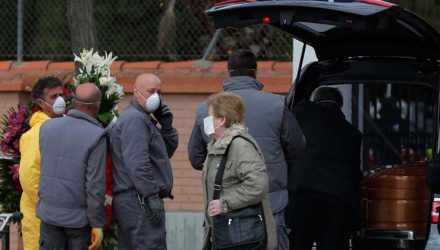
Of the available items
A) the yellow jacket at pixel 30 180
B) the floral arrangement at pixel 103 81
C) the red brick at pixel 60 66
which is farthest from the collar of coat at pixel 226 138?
the red brick at pixel 60 66

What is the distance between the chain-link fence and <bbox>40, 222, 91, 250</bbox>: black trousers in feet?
14.8

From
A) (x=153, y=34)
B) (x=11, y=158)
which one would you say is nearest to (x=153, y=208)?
(x=11, y=158)

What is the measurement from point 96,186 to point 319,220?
1.73m

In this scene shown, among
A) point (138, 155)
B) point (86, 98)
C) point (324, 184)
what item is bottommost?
point (324, 184)

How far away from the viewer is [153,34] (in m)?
12.6

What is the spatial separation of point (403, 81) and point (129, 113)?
203 cm

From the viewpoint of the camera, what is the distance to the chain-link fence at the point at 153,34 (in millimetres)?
12445

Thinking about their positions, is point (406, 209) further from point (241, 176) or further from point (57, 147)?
point (57, 147)

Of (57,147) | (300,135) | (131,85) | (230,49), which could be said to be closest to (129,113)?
(57,147)

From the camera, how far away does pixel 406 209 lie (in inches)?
326

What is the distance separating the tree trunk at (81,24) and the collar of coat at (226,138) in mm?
4734

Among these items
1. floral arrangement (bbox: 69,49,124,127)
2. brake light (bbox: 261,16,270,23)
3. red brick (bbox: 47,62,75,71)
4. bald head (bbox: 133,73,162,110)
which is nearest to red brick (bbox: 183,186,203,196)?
red brick (bbox: 47,62,75,71)

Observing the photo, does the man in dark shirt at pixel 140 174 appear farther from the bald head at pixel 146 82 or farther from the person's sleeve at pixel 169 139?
the person's sleeve at pixel 169 139

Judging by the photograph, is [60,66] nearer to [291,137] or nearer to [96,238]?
[96,238]
